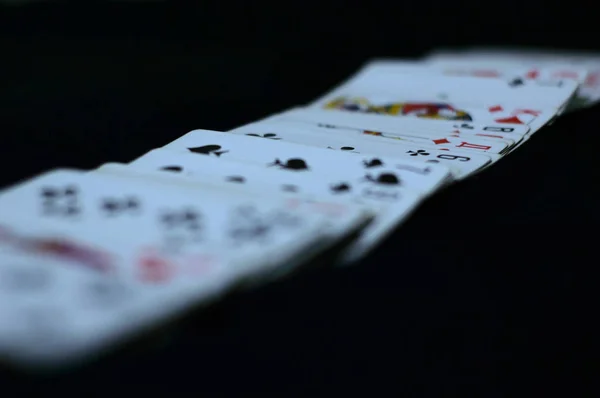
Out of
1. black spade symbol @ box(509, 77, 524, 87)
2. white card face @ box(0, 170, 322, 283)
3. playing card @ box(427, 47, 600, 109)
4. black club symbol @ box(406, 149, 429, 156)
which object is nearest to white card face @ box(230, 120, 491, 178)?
black club symbol @ box(406, 149, 429, 156)

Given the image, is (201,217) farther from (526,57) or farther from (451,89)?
(526,57)

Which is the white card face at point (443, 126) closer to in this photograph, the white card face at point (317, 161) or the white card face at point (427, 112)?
the white card face at point (427, 112)

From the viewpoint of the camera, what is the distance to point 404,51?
8.04 ft

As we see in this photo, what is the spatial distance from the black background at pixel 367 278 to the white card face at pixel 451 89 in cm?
6

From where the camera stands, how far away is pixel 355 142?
1354 millimetres

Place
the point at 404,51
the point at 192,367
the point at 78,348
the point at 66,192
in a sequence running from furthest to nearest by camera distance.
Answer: the point at 404,51, the point at 66,192, the point at 192,367, the point at 78,348

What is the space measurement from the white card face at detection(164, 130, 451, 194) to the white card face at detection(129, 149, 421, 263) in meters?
0.02

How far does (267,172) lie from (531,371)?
49 cm

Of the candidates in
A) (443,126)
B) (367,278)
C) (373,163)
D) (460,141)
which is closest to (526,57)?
(443,126)

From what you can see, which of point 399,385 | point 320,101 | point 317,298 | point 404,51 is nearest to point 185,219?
point 317,298

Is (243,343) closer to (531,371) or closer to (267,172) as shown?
(531,371)

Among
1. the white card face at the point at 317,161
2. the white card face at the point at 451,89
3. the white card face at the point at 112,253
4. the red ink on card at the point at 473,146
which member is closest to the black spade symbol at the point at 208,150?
the white card face at the point at 317,161

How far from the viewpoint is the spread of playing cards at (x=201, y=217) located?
66 cm

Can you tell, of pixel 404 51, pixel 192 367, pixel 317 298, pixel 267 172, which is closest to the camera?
pixel 192 367
